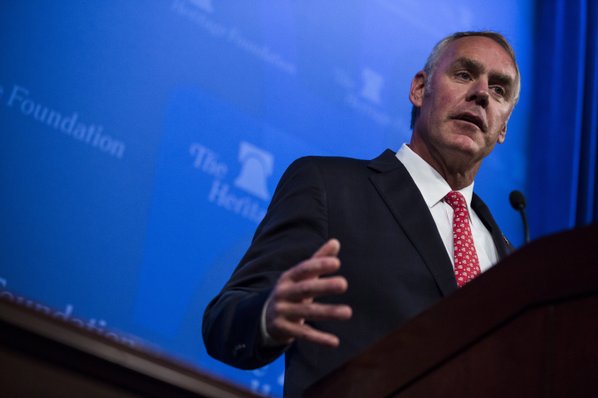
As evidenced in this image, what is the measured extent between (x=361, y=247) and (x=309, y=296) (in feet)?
1.71

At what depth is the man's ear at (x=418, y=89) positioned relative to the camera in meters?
2.21

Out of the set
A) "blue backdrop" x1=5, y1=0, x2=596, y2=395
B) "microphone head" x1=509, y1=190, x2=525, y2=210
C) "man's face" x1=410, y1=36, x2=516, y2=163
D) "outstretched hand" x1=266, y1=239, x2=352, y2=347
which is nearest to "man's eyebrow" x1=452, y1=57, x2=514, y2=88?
A: "man's face" x1=410, y1=36, x2=516, y2=163

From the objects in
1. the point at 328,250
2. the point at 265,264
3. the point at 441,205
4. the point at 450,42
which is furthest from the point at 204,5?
the point at 328,250

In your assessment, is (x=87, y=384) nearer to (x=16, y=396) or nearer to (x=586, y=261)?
(x=16, y=396)

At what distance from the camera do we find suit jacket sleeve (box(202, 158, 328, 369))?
115cm

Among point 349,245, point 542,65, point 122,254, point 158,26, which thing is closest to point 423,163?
point 349,245

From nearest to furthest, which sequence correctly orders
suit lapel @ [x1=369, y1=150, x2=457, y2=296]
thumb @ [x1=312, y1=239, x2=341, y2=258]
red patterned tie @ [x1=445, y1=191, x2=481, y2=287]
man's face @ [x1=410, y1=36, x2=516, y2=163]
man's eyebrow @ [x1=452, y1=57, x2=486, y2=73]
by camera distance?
thumb @ [x1=312, y1=239, x2=341, y2=258] < suit lapel @ [x1=369, y1=150, x2=457, y2=296] < red patterned tie @ [x1=445, y1=191, x2=481, y2=287] < man's face @ [x1=410, y1=36, x2=516, y2=163] < man's eyebrow @ [x1=452, y1=57, x2=486, y2=73]

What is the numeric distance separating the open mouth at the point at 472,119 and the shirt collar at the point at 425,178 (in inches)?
6.5

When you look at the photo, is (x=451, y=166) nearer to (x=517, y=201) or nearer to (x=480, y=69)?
(x=480, y=69)

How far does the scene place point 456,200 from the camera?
1.80m

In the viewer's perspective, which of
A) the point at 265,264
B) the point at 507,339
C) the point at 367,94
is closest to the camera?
the point at 507,339

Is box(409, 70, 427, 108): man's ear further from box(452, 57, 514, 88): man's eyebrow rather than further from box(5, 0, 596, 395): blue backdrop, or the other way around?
box(5, 0, 596, 395): blue backdrop

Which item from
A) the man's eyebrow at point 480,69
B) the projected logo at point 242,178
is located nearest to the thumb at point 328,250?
the man's eyebrow at point 480,69

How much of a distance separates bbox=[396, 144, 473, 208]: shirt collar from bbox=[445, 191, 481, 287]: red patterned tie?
1.1 inches
